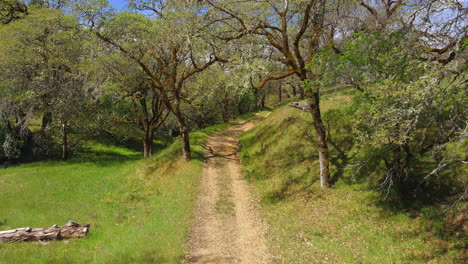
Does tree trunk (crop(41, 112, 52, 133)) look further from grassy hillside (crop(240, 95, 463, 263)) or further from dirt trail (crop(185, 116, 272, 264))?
grassy hillside (crop(240, 95, 463, 263))

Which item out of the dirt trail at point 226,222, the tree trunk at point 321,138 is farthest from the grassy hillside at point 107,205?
the tree trunk at point 321,138

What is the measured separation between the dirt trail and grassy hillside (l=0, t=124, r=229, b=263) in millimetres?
670

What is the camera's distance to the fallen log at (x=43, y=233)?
474 inches

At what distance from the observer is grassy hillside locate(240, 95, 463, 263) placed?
10.4m

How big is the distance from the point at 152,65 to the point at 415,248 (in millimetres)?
22834

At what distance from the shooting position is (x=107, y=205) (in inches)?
721


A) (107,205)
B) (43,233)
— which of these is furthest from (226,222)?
(107,205)

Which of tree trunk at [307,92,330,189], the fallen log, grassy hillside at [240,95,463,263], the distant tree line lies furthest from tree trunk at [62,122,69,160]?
tree trunk at [307,92,330,189]

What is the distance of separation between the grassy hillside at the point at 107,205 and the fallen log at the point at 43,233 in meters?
0.33

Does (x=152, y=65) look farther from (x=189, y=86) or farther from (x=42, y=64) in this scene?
(x=42, y=64)

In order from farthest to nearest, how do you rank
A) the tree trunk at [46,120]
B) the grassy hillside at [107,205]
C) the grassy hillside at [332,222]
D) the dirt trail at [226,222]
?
the tree trunk at [46,120]
the dirt trail at [226,222]
the grassy hillside at [107,205]
the grassy hillside at [332,222]

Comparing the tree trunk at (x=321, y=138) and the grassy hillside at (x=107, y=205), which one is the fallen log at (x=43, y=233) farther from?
the tree trunk at (x=321, y=138)

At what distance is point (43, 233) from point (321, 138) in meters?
13.3

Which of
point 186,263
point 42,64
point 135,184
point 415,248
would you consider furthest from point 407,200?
point 42,64
